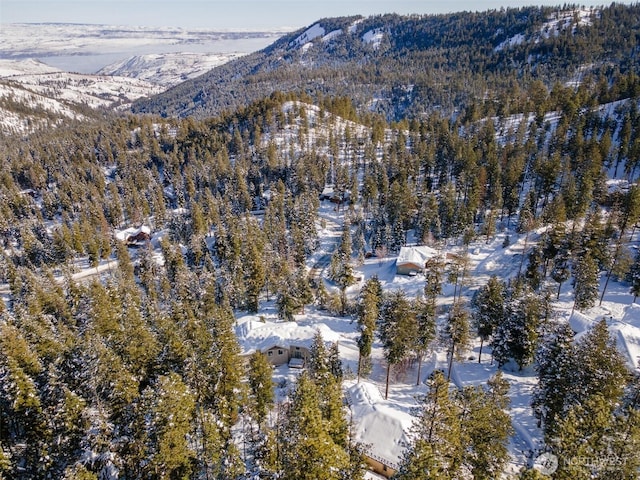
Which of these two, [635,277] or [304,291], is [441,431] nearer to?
[304,291]

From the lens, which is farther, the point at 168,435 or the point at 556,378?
the point at 556,378

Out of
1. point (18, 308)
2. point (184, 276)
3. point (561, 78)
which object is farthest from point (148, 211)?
point (561, 78)

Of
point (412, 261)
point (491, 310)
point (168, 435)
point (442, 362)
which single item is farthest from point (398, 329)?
point (412, 261)

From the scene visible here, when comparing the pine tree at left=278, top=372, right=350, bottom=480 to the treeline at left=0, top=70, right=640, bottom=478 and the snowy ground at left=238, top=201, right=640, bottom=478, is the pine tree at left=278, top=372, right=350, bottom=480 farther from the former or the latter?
the snowy ground at left=238, top=201, right=640, bottom=478

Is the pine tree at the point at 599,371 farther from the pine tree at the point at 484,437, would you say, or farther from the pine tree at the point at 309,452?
the pine tree at the point at 309,452

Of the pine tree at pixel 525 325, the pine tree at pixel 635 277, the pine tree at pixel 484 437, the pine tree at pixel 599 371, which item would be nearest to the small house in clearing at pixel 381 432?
the pine tree at pixel 484 437

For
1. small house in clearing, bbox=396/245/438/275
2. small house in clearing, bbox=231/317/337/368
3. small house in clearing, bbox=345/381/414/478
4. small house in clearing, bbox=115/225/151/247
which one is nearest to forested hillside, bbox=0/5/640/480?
small house in clearing, bbox=115/225/151/247
